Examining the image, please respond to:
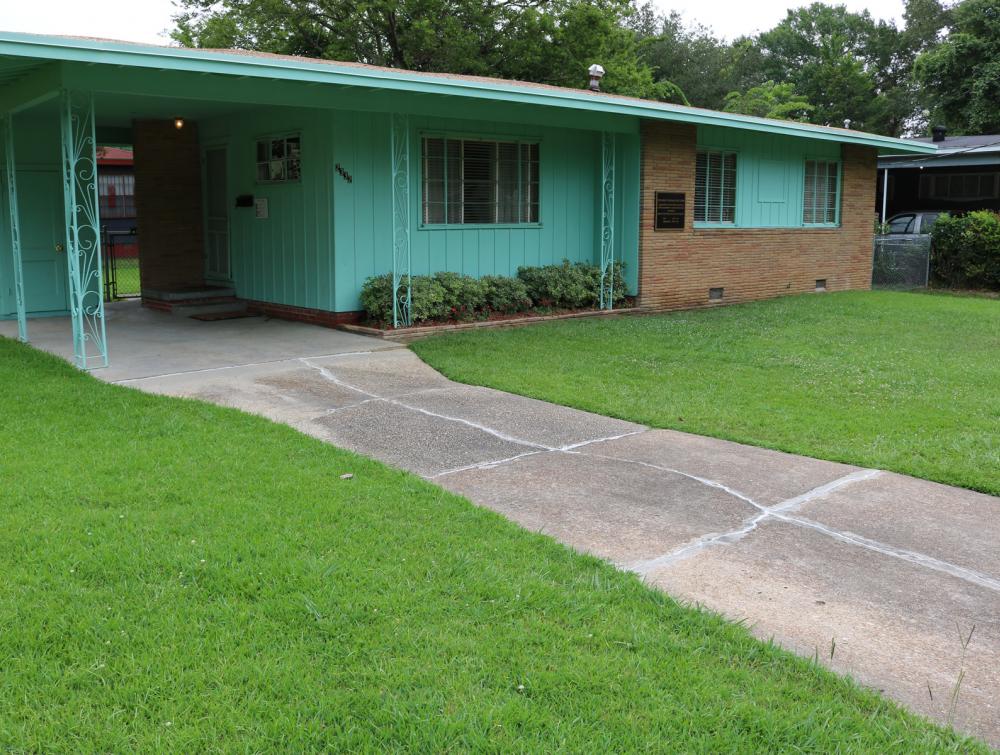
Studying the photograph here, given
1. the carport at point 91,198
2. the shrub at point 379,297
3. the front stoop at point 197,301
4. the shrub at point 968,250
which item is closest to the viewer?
the carport at point 91,198

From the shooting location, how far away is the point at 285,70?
366 inches

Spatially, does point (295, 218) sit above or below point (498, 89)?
below

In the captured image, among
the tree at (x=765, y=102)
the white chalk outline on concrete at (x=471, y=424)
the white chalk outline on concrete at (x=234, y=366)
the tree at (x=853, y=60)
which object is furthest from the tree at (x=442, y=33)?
the tree at (x=853, y=60)

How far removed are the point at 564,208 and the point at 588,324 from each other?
89.4 inches

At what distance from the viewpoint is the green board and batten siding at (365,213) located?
38.2ft

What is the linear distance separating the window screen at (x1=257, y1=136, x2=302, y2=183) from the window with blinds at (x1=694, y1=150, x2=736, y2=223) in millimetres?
6432

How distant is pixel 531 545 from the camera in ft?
14.4

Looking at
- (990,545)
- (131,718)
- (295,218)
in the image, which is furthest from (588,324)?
(131,718)

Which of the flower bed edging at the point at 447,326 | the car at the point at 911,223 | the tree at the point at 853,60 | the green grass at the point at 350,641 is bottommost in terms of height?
the green grass at the point at 350,641

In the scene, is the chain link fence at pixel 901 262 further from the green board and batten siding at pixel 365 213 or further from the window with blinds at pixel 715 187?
the green board and batten siding at pixel 365 213

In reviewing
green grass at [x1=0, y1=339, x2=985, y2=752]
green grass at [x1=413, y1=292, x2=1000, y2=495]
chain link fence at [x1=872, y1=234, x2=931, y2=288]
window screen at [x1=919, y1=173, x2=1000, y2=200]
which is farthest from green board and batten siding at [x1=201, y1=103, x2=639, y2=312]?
window screen at [x1=919, y1=173, x2=1000, y2=200]

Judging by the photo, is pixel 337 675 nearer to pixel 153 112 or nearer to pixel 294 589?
pixel 294 589

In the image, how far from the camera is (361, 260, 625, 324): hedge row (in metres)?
11.7

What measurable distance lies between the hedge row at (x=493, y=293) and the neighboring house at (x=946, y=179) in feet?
39.2
